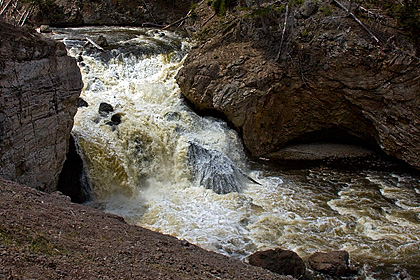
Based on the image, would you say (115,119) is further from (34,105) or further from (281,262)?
(281,262)

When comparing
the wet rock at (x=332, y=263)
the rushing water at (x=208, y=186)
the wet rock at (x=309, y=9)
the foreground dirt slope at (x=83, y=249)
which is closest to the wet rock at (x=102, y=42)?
the rushing water at (x=208, y=186)

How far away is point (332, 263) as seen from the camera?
315 inches

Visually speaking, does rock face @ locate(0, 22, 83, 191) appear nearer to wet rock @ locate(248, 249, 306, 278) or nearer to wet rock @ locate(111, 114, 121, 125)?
wet rock @ locate(111, 114, 121, 125)

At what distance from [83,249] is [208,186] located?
6.67 metres

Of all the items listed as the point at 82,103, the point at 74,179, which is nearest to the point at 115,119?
the point at 82,103

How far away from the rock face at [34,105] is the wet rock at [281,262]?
18.0 ft

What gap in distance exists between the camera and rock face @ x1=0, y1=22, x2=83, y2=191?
334 inches

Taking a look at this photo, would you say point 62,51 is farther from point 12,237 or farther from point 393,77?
point 393,77

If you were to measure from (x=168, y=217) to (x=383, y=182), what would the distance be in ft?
23.3

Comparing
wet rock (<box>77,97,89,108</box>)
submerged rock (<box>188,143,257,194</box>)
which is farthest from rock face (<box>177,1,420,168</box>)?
wet rock (<box>77,97,89,108</box>)

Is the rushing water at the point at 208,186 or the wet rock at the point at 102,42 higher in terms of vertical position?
the wet rock at the point at 102,42

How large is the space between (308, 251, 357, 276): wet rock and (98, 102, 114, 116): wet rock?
7.80 meters

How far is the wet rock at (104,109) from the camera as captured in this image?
41.8ft

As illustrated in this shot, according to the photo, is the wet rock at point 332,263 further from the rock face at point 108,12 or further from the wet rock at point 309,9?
the rock face at point 108,12
